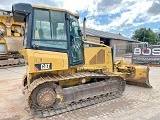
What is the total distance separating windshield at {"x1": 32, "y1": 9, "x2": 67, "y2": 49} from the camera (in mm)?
4859

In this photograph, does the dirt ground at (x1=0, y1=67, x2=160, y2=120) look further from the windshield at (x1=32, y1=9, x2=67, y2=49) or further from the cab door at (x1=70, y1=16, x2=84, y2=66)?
the windshield at (x1=32, y1=9, x2=67, y2=49)

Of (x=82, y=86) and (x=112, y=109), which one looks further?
(x=82, y=86)

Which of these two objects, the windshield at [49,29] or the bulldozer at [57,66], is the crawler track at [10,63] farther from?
the windshield at [49,29]

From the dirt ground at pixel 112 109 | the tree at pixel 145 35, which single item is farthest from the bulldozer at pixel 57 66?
the tree at pixel 145 35

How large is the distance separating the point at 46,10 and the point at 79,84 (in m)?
2.27

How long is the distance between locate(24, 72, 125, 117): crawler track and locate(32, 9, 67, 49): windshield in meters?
0.90

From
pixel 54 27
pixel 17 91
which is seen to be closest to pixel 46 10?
pixel 54 27

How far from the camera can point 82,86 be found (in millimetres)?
5480

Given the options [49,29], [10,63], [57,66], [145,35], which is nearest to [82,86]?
[57,66]

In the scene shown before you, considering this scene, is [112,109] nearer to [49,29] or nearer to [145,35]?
[49,29]

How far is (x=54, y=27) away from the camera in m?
5.00

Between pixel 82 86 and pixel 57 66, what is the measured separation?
1.02m

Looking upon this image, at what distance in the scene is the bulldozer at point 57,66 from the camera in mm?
4742

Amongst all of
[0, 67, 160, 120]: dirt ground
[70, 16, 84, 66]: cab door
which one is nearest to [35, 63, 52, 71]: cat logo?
[70, 16, 84, 66]: cab door
